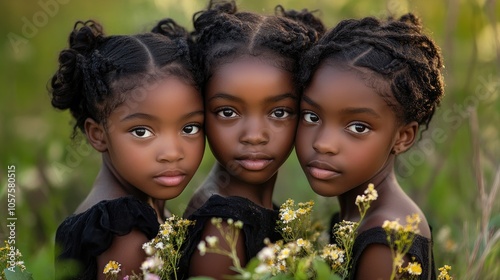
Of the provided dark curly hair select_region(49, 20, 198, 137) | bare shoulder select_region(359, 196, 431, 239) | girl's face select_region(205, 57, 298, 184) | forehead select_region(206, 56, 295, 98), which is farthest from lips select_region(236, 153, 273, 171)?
bare shoulder select_region(359, 196, 431, 239)

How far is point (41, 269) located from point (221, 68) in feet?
3.52

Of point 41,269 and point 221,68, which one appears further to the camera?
point 221,68

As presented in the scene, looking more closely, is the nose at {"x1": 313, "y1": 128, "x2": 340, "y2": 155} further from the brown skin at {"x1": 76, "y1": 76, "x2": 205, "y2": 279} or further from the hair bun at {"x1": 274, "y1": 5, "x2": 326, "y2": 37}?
the hair bun at {"x1": 274, "y1": 5, "x2": 326, "y2": 37}

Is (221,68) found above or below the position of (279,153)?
above

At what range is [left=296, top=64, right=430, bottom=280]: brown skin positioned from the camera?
3.14 meters

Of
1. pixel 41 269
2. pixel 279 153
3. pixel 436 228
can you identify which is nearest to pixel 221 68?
pixel 279 153

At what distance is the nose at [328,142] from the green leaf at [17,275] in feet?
3.80

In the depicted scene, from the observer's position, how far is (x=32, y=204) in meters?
5.13

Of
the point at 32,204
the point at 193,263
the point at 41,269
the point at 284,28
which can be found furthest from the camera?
the point at 32,204

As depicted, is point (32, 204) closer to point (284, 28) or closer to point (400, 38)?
point (284, 28)

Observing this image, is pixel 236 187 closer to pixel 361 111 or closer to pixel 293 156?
pixel 361 111

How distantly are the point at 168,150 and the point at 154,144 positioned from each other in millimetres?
62

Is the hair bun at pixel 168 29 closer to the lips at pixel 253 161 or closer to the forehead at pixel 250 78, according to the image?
the forehead at pixel 250 78

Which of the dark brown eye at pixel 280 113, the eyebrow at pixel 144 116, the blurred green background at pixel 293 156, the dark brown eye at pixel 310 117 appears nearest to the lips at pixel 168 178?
the eyebrow at pixel 144 116
